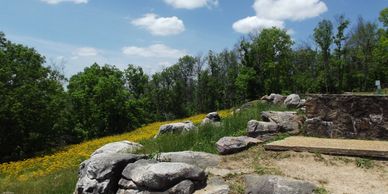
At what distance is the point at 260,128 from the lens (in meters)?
11.8

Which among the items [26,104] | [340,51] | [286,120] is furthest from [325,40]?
[286,120]

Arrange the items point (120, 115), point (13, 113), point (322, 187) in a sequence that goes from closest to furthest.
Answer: point (322, 187)
point (13, 113)
point (120, 115)

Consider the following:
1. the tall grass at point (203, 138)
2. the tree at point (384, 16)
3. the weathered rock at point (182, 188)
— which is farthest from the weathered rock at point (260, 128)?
the tree at point (384, 16)

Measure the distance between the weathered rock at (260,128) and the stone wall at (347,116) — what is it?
0.85 meters

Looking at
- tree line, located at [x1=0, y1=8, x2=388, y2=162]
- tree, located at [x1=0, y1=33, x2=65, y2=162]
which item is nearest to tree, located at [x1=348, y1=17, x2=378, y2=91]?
tree line, located at [x1=0, y1=8, x2=388, y2=162]

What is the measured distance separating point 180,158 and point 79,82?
126ft

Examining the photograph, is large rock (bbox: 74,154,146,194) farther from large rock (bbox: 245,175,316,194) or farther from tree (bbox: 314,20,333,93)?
tree (bbox: 314,20,333,93)

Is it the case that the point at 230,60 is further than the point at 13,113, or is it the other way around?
the point at 230,60

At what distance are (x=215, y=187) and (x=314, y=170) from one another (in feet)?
6.73

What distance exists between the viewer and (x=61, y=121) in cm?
3234

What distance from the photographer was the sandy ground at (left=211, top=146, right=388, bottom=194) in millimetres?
7797

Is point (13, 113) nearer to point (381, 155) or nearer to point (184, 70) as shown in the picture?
point (381, 155)

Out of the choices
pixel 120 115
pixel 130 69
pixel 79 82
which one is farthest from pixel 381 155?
pixel 130 69

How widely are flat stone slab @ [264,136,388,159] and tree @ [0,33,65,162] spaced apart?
70.4 ft
